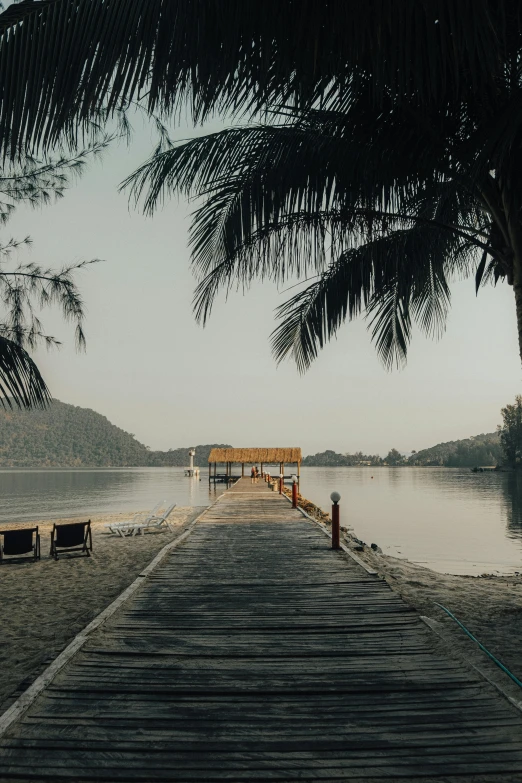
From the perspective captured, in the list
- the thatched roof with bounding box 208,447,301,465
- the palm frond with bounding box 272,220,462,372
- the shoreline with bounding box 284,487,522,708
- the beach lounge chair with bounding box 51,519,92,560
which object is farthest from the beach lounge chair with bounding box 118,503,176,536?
the thatched roof with bounding box 208,447,301,465

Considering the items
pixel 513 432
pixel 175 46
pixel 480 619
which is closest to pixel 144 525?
pixel 480 619

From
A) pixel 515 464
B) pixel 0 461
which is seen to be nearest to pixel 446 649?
pixel 515 464

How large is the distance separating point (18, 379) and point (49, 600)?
352 centimetres

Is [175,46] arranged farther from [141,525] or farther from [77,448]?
[77,448]

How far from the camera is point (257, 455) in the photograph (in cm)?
4419

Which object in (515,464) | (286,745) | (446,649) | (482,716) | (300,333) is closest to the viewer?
(286,745)

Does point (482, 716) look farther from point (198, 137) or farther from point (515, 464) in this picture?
point (515, 464)


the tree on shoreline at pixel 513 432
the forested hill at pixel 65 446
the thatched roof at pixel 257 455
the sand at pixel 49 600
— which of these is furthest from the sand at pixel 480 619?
the forested hill at pixel 65 446

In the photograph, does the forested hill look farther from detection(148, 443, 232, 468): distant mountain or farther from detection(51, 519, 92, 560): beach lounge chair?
detection(51, 519, 92, 560): beach lounge chair

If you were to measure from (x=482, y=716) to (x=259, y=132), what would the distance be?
14.2ft

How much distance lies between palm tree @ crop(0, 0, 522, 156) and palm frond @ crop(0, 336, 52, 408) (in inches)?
153

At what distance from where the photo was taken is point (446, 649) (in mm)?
3834

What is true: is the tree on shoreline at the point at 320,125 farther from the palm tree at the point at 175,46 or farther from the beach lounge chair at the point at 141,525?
the beach lounge chair at the point at 141,525

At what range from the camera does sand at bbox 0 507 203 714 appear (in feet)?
15.7
